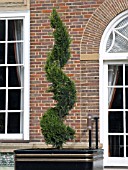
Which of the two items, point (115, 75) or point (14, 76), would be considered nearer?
point (115, 75)

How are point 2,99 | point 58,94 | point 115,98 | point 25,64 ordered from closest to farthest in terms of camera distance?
point 58,94
point 115,98
point 25,64
point 2,99

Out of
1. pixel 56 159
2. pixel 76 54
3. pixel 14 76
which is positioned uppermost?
pixel 76 54

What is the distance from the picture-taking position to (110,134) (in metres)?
10.4

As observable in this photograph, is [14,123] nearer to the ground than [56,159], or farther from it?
farther from it

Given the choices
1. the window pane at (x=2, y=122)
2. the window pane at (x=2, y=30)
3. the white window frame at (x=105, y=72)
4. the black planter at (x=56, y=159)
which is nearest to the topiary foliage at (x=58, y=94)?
the black planter at (x=56, y=159)

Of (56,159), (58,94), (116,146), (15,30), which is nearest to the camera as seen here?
(56,159)

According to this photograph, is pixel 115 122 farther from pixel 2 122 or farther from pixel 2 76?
pixel 2 76

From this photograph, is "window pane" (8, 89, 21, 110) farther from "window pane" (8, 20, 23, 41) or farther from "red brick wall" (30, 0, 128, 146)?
"window pane" (8, 20, 23, 41)

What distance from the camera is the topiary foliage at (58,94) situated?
8203mm

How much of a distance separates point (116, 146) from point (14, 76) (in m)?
2.54

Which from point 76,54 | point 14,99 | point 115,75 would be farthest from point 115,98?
point 14,99

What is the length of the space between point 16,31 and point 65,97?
9.82 ft

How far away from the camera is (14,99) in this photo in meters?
10.7

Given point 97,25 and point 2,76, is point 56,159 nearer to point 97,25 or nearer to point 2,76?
point 2,76
